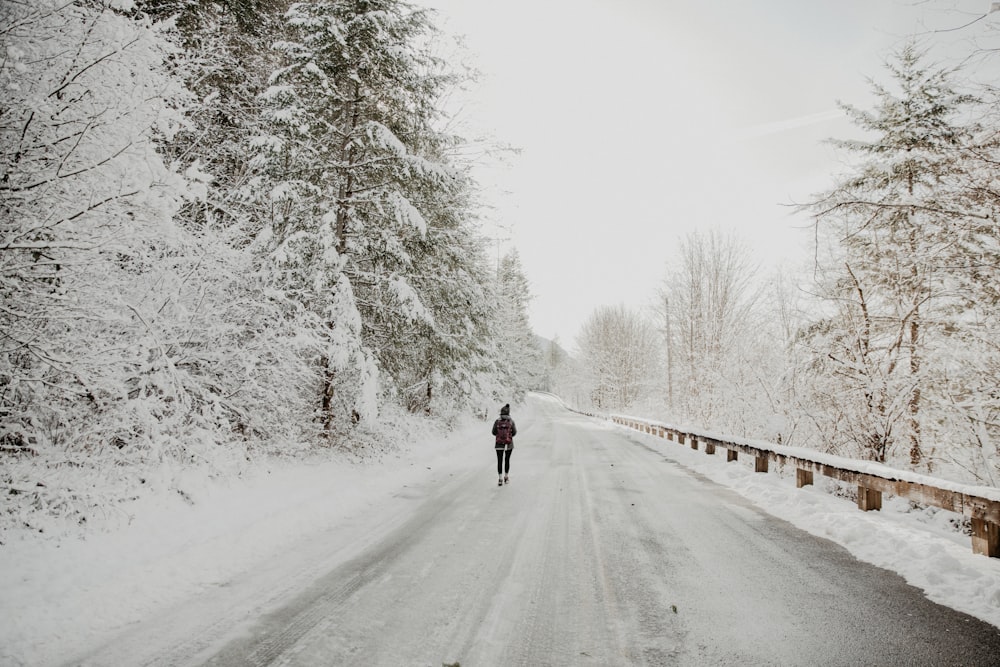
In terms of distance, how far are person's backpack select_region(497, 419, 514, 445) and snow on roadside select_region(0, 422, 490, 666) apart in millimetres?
2712

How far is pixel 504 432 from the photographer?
10.2 m

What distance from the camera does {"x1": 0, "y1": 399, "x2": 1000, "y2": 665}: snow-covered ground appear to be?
12.3 feet

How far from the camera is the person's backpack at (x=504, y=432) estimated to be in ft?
33.2

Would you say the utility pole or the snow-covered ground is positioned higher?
the utility pole

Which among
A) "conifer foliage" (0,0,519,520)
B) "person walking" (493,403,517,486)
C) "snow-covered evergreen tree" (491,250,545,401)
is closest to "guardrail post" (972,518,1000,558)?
"person walking" (493,403,517,486)

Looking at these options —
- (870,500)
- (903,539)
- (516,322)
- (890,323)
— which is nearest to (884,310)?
(890,323)

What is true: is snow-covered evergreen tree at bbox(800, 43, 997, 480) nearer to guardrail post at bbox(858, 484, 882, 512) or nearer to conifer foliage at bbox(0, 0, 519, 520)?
guardrail post at bbox(858, 484, 882, 512)

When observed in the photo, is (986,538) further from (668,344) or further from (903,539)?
(668,344)

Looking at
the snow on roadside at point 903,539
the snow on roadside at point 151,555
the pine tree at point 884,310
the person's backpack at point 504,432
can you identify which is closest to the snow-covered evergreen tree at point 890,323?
the pine tree at point 884,310

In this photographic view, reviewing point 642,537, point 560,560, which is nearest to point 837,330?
point 642,537

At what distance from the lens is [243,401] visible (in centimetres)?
829

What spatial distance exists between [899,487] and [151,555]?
363 inches

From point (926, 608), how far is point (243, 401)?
942 cm

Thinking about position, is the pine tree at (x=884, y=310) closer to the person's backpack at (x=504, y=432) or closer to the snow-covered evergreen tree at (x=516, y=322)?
the person's backpack at (x=504, y=432)
